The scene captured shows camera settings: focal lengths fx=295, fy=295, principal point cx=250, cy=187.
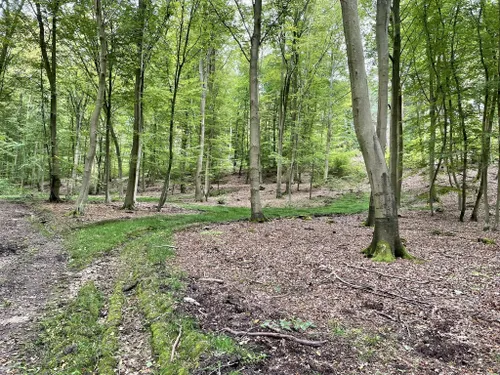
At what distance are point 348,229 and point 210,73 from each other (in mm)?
15126

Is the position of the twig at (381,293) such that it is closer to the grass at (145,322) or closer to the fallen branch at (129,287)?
the grass at (145,322)

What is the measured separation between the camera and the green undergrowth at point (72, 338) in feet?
8.67

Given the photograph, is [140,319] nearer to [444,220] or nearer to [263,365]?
[263,365]

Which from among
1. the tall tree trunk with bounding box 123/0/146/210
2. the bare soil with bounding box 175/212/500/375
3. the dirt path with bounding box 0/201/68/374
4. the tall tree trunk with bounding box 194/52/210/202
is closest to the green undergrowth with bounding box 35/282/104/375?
the dirt path with bounding box 0/201/68/374

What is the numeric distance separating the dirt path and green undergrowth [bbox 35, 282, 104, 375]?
206mm

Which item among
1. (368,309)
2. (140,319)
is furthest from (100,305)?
(368,309)

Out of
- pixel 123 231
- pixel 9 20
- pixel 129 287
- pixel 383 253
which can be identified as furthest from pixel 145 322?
pixel 9 20

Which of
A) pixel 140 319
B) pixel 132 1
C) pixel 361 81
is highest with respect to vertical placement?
pixel 132 1

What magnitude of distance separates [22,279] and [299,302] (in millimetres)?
4423

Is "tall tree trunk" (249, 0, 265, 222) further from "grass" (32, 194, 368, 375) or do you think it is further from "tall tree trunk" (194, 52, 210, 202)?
"tall tree trunk" (194, 52, 210, 202)

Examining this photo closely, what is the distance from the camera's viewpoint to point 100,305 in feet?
12.6

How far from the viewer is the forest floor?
260cm

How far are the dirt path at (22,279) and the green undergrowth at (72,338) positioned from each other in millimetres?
206

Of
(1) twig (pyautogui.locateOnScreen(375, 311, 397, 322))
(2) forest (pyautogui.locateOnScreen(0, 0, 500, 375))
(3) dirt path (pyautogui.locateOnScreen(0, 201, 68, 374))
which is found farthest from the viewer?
(1) twig (pyautogui.locateOnScreen(375, 311, 397, 322))
